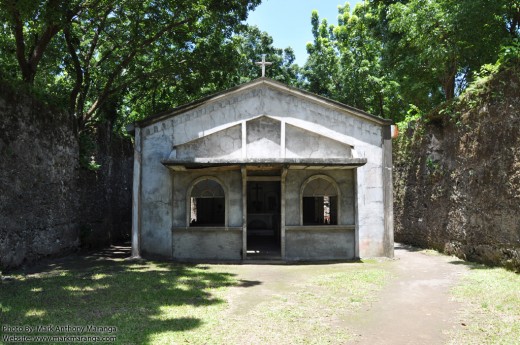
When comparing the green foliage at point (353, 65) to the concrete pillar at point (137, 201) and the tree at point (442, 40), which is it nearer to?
the tree at point (442, 40)

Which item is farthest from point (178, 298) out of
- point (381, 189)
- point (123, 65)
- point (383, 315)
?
point (123, 65)

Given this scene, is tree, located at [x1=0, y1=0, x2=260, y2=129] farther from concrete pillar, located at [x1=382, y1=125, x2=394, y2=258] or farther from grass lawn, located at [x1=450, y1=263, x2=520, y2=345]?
grass lawn, located at [x1=450, y1=263, x2=520, y2=345]

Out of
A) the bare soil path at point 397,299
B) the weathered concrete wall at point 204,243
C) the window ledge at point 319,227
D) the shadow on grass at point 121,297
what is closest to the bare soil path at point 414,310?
the bare soil path at point 397,299

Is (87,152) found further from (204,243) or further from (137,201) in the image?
(204,243)

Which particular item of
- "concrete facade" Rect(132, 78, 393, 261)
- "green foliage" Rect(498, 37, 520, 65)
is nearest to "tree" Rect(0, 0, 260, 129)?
"concrete facade" Rect(132, 78, 393, 261)

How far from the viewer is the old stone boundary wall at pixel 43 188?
9.35 m

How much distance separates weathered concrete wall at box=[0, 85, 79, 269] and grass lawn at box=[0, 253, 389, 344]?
1038 mm

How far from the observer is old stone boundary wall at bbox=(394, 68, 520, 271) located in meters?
9.30

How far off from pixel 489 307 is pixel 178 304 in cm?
509

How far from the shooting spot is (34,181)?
10438 millimetres

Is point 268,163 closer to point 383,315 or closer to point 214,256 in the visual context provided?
point 214,256

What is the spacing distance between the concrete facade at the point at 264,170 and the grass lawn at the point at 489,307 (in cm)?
332

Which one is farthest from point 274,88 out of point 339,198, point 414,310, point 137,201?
point 414,310

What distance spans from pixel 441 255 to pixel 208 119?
26.9 ft
